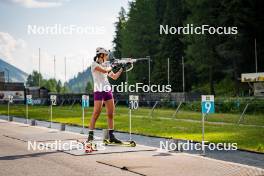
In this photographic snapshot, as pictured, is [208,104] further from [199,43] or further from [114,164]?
[199,43]

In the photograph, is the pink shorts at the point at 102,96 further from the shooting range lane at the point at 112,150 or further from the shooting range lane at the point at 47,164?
the shooting range lane at the point at 47,164

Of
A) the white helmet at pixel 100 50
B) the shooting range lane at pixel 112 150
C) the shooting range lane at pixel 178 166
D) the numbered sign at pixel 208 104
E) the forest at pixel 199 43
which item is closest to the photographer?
the shooting range lane at pixel 178 166

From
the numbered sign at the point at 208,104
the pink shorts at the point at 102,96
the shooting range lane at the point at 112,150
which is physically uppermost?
the pink shorts at the point at 102,96

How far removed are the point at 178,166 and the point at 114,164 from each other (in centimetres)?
141

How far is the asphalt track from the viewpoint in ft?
30.0

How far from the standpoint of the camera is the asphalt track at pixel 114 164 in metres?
9.14

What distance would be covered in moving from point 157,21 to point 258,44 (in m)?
25.1

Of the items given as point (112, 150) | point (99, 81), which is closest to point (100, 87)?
point (99, 81)

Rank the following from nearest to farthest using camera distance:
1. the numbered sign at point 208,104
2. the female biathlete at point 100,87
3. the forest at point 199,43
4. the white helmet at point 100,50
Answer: the numbered sign at point 208,104, the female biathlete at point 100,87, the white helmet at point 100,50, the forest at point 199,43

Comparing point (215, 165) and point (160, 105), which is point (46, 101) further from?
point (215, 165)

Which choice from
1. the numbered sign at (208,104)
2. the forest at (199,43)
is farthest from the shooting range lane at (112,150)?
the forest at (199,43)

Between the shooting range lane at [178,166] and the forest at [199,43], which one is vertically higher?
the forest at [199,43]

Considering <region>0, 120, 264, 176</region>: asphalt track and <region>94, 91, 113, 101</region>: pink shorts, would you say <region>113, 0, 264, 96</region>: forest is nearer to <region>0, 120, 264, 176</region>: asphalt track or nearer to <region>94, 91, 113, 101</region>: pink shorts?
<region>94, 91, 113, 101</region>: pink shorts

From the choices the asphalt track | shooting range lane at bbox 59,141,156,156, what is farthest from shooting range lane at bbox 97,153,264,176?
shooting range lane at bbox 59,141,156,156
